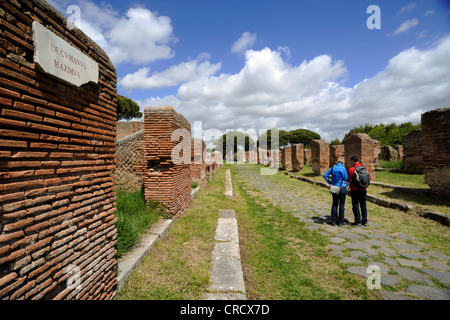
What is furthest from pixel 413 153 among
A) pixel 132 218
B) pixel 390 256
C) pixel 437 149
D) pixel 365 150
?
pixel 132 218

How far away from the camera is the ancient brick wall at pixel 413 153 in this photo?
1135 centimetres

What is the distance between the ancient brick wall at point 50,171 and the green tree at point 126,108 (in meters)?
35.5

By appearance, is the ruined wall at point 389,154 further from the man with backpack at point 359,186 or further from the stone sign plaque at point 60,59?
the stone sign plaque at point 60,59

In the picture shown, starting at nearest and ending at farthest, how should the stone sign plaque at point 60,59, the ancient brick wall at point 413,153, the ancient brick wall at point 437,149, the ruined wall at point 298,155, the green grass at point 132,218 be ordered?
the stone sign plaque at point 60,59 → the green grass at point 132,218 → the ancient brick wall at point 437,149 → the ancient brick wall at point 413,153 → the ruined wall at point 298,155

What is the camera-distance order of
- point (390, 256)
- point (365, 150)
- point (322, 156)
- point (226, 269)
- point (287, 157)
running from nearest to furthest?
1. point (226, 269)
2. point (390, 256)
3. point (365, 150)
4. point (322, 156)
5. point (287, 157)

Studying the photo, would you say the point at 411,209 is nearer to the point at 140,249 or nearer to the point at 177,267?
the point at 177,267

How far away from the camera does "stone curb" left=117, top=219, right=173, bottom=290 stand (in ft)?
9.35

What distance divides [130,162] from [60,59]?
6.37m

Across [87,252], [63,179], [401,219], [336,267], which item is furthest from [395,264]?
[63,179]

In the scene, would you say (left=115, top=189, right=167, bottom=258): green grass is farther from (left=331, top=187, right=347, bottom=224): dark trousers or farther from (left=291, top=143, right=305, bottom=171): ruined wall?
(left=291, top=143, right=305, bottom=171): ruined wall

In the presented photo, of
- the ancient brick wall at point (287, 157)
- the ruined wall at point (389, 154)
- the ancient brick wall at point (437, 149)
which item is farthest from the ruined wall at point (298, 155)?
the ancient brick wall at point (437, 149)

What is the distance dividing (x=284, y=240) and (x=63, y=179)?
13.6 ft

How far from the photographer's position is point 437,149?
691 cm
